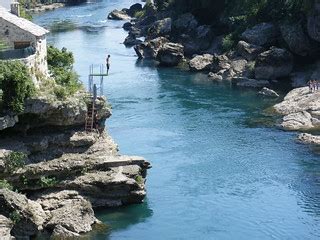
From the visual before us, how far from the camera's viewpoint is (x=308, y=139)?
5594 cm

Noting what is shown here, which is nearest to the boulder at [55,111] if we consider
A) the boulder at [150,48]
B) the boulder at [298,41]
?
the boulder at [298,41]

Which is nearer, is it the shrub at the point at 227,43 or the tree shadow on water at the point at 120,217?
the tree shadow on water at the point at 120,217

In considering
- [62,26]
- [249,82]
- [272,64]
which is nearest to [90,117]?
[249,82]

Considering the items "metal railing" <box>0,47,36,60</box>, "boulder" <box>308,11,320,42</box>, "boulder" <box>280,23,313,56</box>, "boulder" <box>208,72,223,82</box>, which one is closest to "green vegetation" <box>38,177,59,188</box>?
"metal railing" <box>0,47,36,60</box>

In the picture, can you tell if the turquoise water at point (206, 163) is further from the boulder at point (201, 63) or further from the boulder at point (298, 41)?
the boulder at point (298, 41)

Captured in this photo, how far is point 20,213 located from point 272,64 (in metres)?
49.4

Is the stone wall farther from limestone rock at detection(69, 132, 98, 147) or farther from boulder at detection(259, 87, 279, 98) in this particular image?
boulder at detection(259, 87, 279, 98)

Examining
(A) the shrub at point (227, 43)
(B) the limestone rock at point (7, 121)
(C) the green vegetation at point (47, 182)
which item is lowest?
(C) the green vegetation at point (47, 182)

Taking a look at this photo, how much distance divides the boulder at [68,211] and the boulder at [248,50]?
48703 millimetres

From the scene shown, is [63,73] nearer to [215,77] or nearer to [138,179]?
[138,179]

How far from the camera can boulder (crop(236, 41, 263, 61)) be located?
8481 centimetres

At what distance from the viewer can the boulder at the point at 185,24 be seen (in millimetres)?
104438

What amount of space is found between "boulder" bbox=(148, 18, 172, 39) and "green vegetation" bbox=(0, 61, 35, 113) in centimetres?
6896

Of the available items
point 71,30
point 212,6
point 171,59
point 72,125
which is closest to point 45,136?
point 72,125
